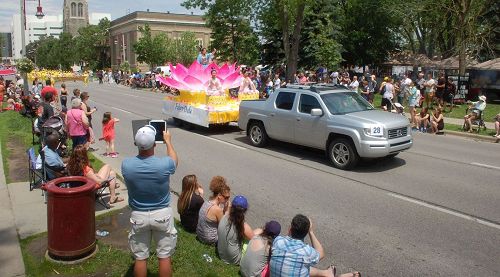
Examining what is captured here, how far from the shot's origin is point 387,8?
1684 inches

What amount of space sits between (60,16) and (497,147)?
207666 mm

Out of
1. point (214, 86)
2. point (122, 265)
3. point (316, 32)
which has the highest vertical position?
point (316, 32)

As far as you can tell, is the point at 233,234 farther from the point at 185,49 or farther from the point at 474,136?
the point at 185,49

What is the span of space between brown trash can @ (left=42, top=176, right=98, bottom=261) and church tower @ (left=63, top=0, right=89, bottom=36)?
141 metres

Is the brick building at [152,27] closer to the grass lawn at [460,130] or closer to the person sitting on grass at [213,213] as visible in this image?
the grass lawn at [460,130]

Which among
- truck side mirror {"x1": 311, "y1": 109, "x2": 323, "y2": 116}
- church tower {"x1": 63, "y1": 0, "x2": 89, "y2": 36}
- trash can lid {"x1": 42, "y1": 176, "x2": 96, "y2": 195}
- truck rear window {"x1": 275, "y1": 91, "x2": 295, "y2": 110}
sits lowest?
trash can lid {"x1": 42, "y1": 176, "x2": 96, "y2": 195}

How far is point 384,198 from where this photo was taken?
8062mm

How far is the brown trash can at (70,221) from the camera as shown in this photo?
16.8 ft

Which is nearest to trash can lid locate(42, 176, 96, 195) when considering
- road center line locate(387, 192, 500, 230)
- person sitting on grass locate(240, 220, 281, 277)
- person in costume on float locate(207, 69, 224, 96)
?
person sitting on grass locate(240, 220, 281, 277)

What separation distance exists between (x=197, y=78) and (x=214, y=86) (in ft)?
3.12

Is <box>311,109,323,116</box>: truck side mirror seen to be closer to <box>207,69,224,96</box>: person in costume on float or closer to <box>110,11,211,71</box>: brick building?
<box>207,69,224,96</box>: person in costume on float

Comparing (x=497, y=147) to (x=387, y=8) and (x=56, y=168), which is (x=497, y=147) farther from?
(x=387, y=8)

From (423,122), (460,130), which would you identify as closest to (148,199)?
(423,122)

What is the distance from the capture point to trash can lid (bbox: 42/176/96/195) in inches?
201
